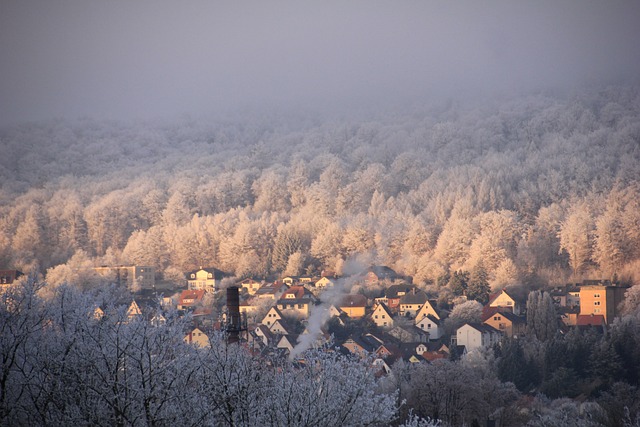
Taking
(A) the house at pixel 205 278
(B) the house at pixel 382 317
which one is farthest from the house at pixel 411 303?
(A) the house at pixel 205 278

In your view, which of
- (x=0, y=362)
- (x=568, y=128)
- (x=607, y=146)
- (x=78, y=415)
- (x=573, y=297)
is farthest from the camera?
(x=568, y=128)

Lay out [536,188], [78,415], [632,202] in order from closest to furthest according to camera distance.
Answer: [78,415]
[632,202]
[536,188]

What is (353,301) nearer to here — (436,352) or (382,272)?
(382,272)

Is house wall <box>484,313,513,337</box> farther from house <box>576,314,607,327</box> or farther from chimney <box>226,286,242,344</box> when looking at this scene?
chimney <box>226,286,242,344</box>

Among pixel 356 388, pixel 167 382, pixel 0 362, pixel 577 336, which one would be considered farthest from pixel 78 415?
pixel 577 336

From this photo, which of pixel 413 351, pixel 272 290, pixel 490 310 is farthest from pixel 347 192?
pixel 413 351

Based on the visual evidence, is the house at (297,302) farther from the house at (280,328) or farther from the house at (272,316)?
the house at (280,328)

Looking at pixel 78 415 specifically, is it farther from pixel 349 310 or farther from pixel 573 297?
pixel 573 297
